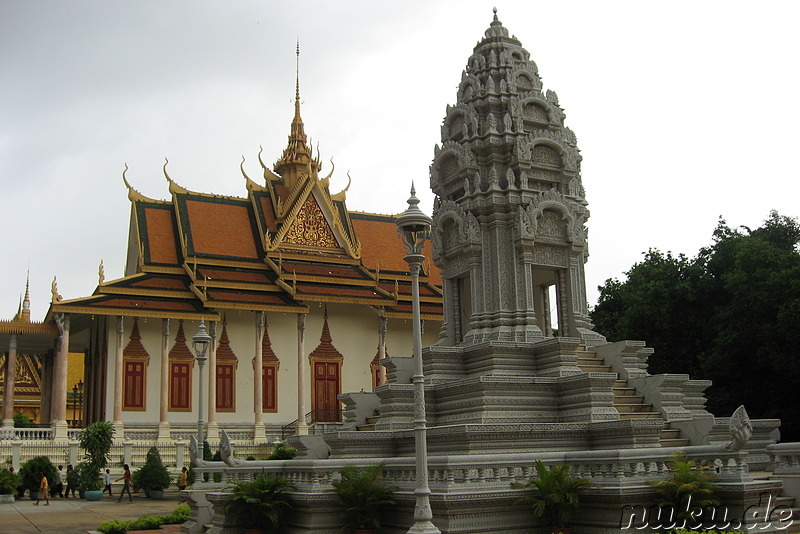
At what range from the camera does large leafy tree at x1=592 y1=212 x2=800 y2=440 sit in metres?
22.2

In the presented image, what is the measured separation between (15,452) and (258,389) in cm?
869

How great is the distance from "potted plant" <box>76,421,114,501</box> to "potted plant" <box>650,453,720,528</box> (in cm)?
1634

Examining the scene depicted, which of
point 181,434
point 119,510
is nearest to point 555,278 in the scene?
point 119,510

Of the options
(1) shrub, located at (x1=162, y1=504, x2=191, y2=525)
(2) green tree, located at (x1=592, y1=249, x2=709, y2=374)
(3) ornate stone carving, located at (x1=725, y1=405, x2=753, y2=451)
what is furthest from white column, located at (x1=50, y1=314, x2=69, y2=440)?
(3) ornate stone carving, located at (x1=725, y1=405, x2=753, y2=451)

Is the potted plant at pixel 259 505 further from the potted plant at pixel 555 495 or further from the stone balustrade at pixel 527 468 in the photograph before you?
the potted plant at pixel 555 495

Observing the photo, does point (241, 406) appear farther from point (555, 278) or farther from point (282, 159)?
point (555, 278)

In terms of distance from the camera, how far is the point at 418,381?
9.80 m

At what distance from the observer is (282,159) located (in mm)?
40500

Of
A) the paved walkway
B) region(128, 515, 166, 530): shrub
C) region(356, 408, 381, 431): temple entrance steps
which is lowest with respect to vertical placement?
the paved walkway

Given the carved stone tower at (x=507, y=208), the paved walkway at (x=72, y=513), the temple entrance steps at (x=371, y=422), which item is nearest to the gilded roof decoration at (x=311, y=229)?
the paved walkway at (x=72, y=513)

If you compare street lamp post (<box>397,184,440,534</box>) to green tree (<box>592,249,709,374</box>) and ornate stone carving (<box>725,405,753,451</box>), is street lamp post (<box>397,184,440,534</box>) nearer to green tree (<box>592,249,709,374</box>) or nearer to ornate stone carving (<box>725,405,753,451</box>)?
ornate stone carving (<box>725,405,753,451</box>)

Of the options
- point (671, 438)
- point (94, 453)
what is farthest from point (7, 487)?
point (671, 438)

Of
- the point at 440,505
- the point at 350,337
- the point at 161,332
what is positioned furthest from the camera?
the point at 350,337

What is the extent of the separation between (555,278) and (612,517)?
7.27m
